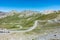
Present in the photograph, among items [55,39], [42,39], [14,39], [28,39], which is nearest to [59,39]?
[55,39]

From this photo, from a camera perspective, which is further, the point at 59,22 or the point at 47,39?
the point at 59,22

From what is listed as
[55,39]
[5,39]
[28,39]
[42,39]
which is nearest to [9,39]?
[5,39]

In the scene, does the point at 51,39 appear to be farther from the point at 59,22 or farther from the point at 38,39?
the point at 59,22

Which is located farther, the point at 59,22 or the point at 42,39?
the point at 59,22

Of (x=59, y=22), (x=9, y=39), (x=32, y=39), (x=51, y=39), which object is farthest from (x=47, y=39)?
(x=59, y=22)

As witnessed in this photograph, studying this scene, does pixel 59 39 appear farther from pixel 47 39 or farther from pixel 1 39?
pixel 1 39

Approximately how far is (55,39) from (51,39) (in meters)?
1.44

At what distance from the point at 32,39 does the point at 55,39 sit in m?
8.41

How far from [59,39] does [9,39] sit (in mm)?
18435

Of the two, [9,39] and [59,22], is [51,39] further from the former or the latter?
[59,22]

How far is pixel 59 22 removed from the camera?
11656 centimetres

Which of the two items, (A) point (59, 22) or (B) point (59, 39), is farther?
(A) point (59, 22)

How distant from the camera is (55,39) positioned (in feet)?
206

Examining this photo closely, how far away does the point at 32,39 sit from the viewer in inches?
2436
